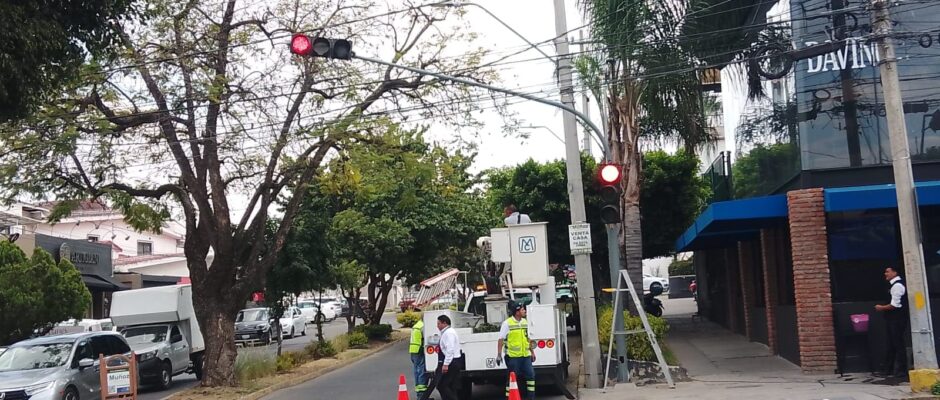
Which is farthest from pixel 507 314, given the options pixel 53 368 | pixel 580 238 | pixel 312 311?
pixel 312 311

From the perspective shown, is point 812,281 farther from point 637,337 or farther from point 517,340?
point 517,340

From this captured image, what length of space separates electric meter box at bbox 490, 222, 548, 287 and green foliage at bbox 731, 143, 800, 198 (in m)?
4.56

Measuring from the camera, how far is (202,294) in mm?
18828

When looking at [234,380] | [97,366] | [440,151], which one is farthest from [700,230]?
[97,366]

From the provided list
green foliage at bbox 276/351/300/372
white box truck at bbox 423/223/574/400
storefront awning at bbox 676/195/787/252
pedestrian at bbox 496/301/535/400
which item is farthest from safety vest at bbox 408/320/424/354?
green foliage at bbox 276/351/300/372

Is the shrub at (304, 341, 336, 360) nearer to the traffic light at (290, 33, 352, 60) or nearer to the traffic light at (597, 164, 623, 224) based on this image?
the traffic light at (597, 164, 623, 224)

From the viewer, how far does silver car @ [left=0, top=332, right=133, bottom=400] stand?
49.6 feet

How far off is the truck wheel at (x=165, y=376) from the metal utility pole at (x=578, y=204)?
1131 cm

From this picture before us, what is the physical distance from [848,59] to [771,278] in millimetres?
5275

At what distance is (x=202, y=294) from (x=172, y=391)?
429 cm

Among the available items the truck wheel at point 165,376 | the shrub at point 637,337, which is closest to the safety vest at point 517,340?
the shrub at point 637,337

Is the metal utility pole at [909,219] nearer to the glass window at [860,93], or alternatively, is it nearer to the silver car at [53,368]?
the glass window at [860,93]

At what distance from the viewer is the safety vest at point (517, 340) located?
1391 cm

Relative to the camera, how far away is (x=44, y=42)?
9.52 meters
